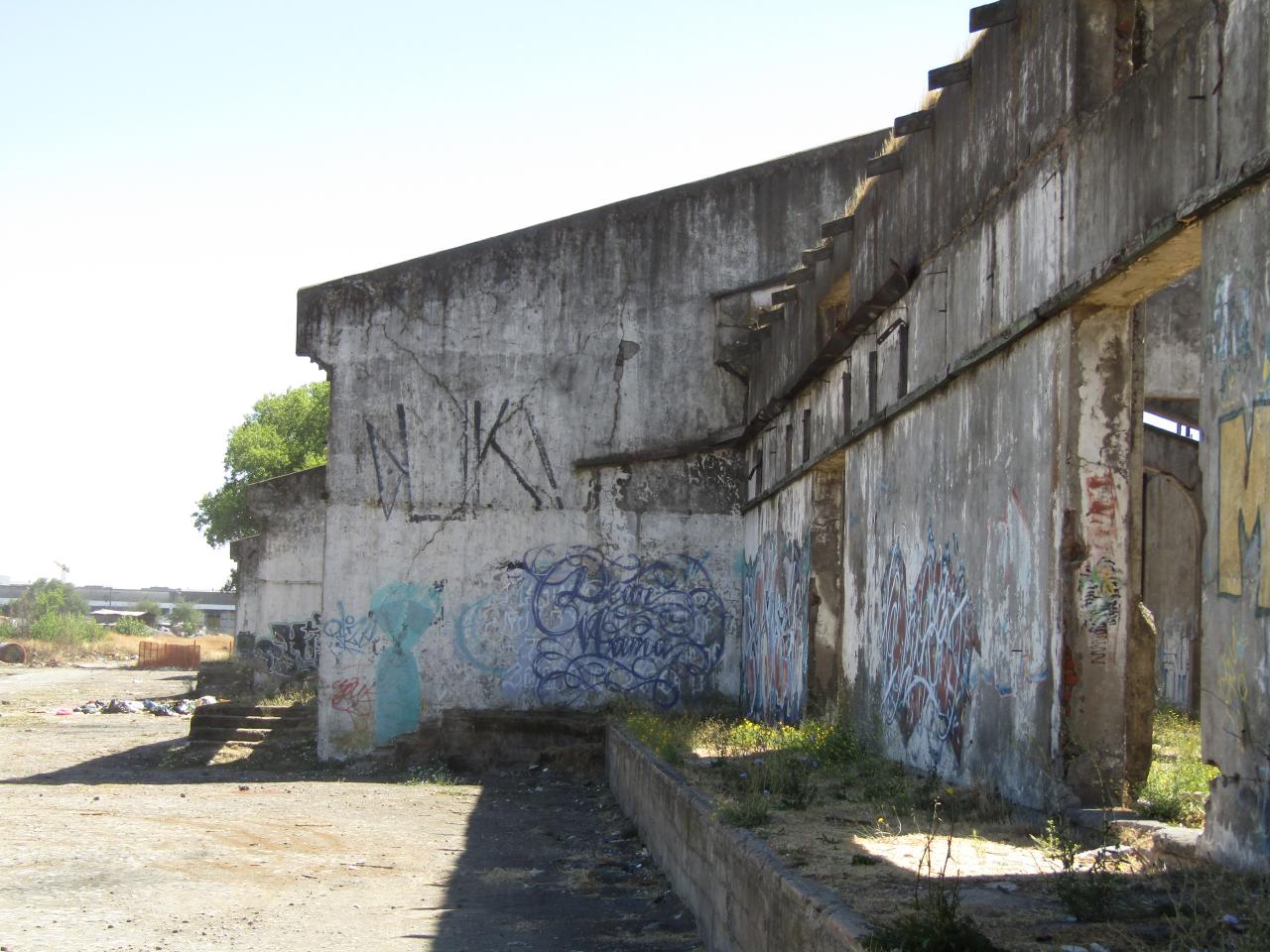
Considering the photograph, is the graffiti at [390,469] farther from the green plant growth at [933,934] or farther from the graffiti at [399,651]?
the green plant growth at [933,934]

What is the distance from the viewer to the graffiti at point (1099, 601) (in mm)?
6301

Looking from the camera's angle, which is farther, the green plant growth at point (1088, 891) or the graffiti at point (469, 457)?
the graffiti at point (469, 457)

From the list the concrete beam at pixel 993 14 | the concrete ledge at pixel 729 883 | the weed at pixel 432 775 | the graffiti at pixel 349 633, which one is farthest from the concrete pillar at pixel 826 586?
the graffiti at pixel 349 633

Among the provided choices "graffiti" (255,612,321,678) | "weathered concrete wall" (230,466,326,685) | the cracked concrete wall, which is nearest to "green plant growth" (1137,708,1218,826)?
the cracked concrete wall

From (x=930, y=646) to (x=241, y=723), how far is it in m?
12.4

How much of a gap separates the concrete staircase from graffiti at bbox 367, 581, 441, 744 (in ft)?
9.54

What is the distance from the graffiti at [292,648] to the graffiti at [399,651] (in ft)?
40.2

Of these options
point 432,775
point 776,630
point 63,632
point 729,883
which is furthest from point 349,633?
point 63,632

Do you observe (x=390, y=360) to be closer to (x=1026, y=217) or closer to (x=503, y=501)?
(x=503, y=501)

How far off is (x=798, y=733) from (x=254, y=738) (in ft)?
32.0

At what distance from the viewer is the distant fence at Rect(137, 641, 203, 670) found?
1941 inches

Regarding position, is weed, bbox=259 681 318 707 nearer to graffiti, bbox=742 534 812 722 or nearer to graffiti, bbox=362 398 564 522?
graffiti, bbox=362 398 564 522

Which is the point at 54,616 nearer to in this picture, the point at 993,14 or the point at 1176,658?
the point at 1176,658

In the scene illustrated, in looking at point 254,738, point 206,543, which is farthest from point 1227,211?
point 206,543
